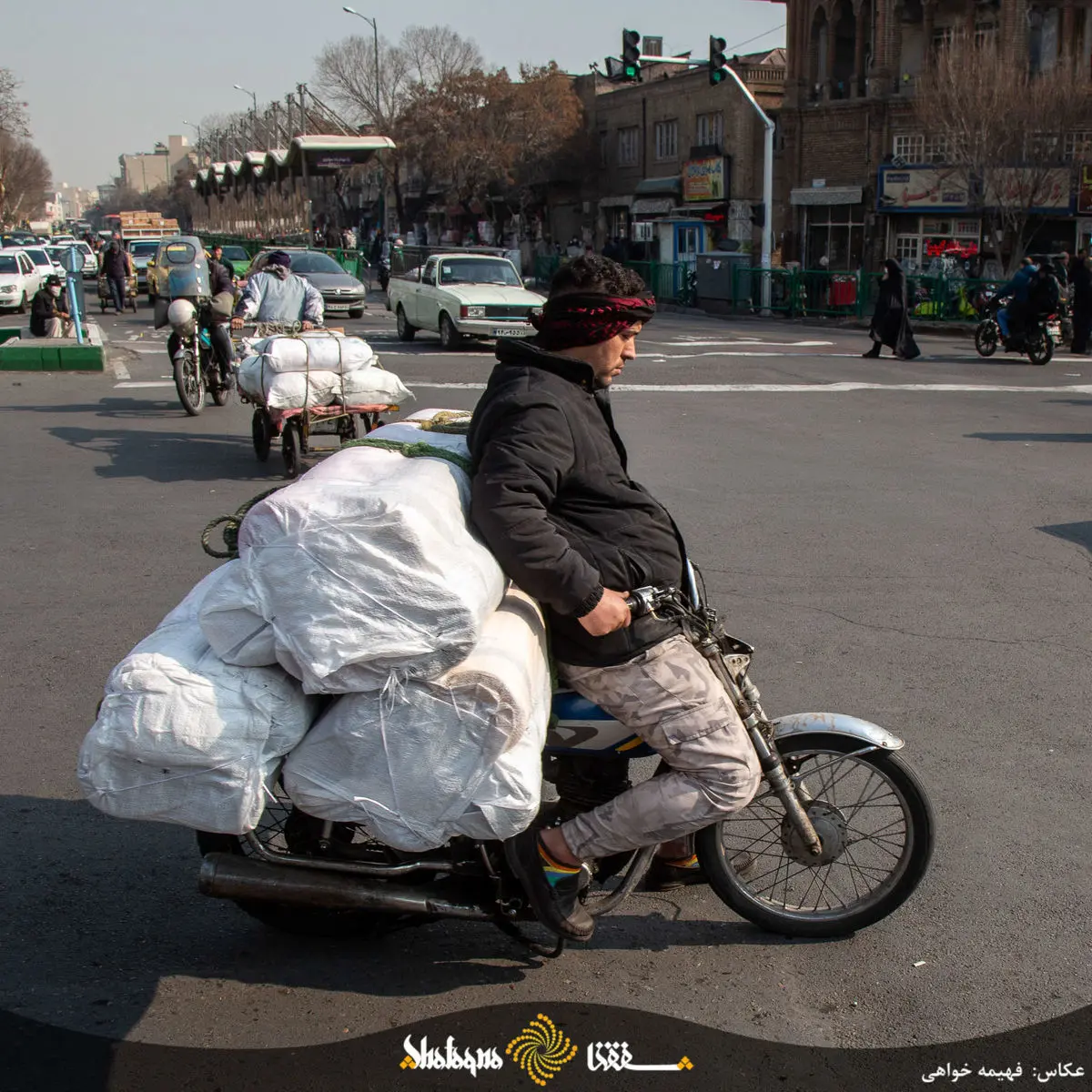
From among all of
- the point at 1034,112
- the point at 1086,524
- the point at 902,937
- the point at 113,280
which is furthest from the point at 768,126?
the point at 902,937

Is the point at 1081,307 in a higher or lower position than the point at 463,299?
lower

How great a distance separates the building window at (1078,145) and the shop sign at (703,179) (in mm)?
13266

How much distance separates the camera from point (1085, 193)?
3556 centimetres

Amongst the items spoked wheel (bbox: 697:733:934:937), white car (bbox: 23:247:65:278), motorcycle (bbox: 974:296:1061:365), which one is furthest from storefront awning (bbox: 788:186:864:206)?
spoked wheel (bbox: 697:733:934:937)

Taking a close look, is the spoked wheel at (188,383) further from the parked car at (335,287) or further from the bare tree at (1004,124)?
the bare tree at (1004,124)

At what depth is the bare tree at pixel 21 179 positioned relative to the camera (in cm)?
7638

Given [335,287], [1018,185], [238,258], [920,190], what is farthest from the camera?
[238,258]

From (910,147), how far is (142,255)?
24.1 m

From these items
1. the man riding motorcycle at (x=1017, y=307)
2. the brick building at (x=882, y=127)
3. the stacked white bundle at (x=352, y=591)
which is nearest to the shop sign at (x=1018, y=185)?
the brick building at (x=882, y=127)

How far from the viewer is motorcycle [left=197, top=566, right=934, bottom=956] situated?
3223 millimetres

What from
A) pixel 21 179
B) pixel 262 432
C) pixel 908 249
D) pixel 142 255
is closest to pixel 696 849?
pixel 262 432

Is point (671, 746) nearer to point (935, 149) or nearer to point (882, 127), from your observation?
point (935, 149)

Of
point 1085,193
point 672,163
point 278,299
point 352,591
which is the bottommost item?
Answer: point 352,591
